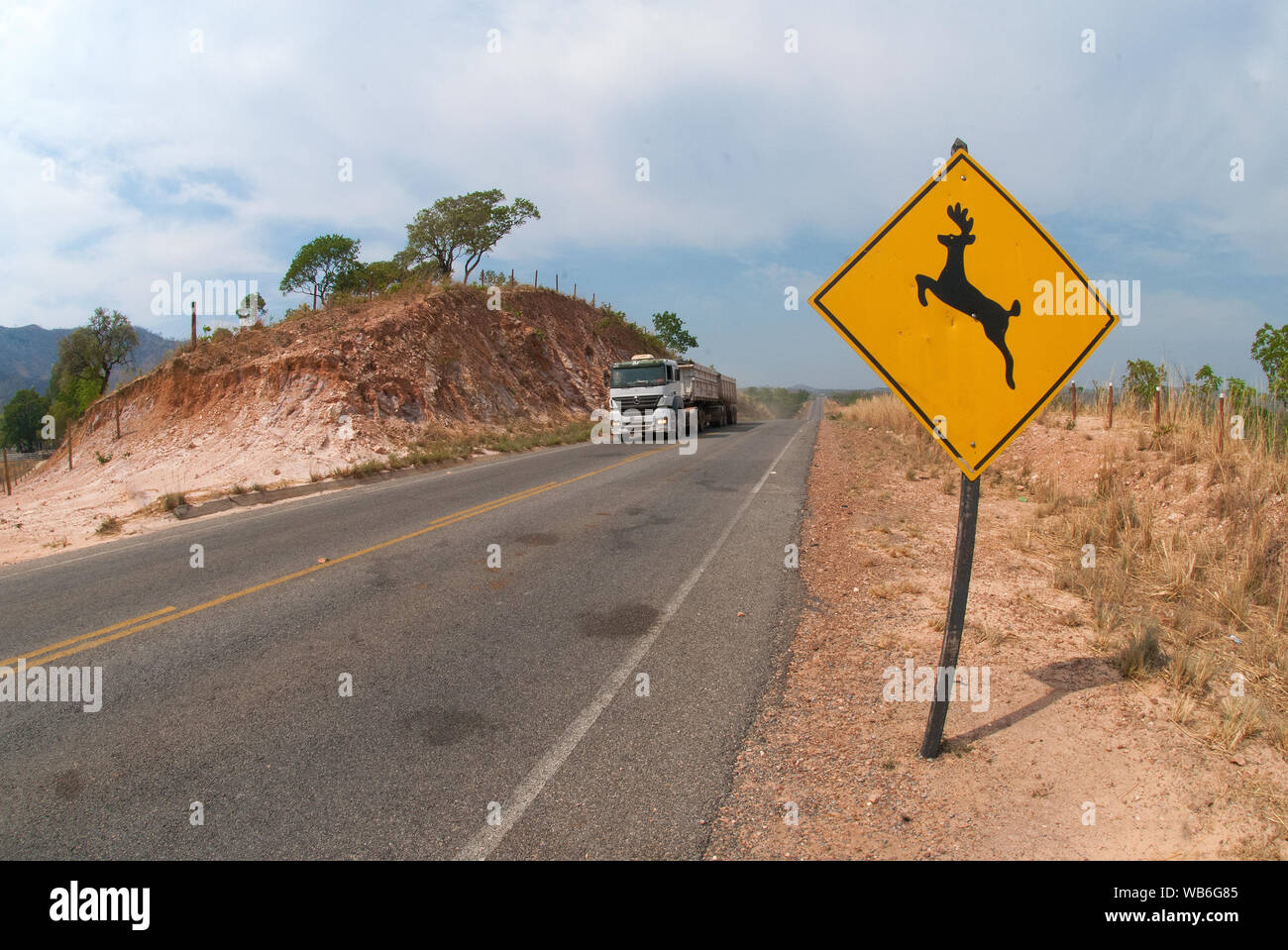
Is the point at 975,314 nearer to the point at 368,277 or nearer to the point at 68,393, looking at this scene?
the point at 368,277

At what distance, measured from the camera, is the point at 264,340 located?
25.0m

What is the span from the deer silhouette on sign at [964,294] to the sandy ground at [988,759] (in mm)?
1953

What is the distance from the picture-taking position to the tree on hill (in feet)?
189

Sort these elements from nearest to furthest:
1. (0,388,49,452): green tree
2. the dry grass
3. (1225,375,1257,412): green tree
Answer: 1. the dry grass
2. (1225,375,1257,412): green tree
3. (0,388,49,452): green tree

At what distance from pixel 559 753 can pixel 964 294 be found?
3186 millimetres

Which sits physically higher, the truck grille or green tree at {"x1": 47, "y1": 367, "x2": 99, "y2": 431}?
green tree at {"x1": 47, "y1": 367, "x2": 99, "y2": 431}

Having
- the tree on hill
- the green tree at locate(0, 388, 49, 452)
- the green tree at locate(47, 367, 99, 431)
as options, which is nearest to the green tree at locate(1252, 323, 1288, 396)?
the green tree at locate(47, 367, 99, 431)

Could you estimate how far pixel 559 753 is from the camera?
12.6ft

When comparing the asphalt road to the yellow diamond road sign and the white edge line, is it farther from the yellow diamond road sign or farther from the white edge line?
the yellow diamond road sign

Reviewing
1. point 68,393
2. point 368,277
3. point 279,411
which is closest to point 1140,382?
point 279,411

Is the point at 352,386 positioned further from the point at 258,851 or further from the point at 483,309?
the point at 258,851

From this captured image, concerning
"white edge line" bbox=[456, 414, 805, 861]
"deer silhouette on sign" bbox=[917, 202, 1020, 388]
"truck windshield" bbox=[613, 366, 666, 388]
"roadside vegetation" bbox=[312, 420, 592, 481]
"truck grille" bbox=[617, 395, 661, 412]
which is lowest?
"white edge line" bbox=[456, 414, 805, 861]

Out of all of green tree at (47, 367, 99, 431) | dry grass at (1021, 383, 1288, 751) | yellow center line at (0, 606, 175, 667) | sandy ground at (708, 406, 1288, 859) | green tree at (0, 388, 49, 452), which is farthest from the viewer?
green tree at (0, 388, 49, 452)

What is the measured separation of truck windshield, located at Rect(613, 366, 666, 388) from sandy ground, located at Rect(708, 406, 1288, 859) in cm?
2040
